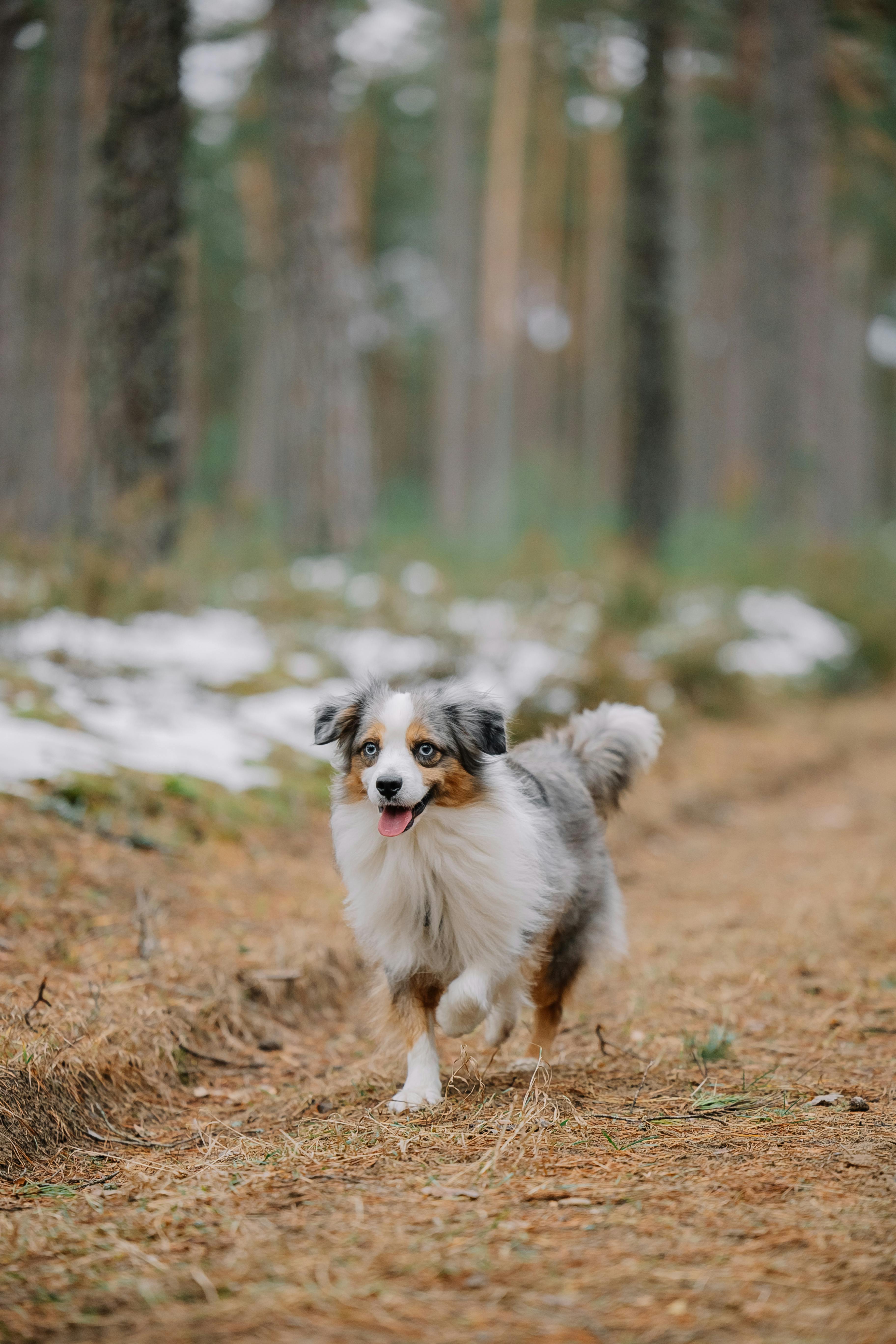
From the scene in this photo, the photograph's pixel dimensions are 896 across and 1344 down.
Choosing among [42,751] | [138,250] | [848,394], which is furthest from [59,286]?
[848,394]

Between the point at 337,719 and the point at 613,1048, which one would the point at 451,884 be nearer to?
the point at 337,719

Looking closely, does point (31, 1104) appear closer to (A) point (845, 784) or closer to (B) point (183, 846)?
(B) point (183, 846)

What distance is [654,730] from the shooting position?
16.8ft

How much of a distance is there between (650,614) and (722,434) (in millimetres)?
26386

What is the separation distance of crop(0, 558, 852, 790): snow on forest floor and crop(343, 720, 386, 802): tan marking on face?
0.49m

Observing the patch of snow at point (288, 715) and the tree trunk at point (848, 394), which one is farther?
the tree trunk at point (848, 394)

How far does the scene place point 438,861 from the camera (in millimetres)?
4105

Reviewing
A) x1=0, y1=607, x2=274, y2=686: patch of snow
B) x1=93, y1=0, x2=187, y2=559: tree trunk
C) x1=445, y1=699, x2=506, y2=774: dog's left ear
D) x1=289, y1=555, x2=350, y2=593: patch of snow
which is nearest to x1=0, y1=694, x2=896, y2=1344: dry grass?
x1=445, y1=699, x2=506, y2=774: dog's left ear

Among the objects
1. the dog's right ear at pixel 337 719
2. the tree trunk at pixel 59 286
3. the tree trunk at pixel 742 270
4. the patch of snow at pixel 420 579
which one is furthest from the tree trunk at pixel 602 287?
the dog's right ear at pixel 337 719

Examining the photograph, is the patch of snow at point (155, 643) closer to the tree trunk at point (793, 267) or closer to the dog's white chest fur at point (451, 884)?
the dog's white chest fur at point (451, 884)

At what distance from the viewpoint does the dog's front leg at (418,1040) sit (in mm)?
3893

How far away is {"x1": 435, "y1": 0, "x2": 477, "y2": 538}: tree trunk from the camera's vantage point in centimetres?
2475

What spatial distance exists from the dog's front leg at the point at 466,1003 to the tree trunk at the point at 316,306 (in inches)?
337

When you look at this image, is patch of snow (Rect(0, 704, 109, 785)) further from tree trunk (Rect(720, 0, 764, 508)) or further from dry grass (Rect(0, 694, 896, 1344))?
tree trunk (Rect(720, 0, 764, 508))
